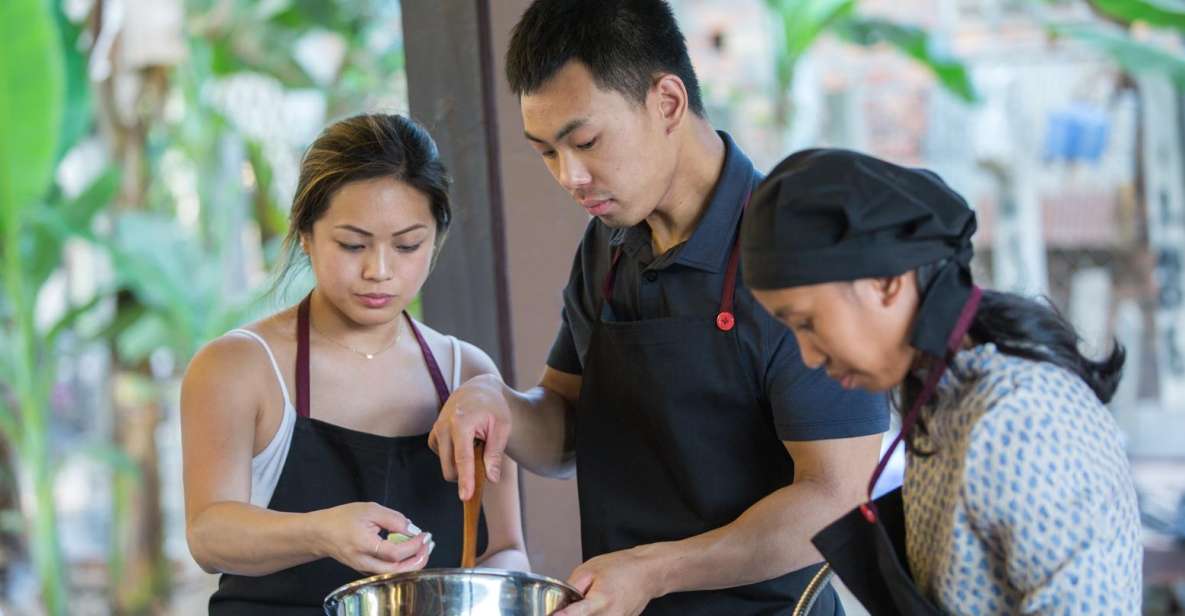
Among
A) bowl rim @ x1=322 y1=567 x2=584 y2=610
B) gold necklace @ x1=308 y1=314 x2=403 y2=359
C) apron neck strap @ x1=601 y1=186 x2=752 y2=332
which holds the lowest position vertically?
bowl rim @ x1=322 y1=567 x2=584 y2=610

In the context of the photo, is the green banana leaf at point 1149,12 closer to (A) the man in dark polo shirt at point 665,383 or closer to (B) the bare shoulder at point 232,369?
(A) the man in dark polo shirt at point 665,383

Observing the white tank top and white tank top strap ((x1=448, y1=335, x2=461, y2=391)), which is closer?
the white tank top

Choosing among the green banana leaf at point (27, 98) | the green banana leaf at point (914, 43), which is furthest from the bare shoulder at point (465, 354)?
the green banana leaf at point (914, 43)

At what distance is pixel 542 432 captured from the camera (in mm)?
1927

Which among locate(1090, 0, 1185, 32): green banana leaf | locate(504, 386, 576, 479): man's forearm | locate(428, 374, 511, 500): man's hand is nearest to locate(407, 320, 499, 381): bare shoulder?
locate(504, 386, 576, 479): man's forearm

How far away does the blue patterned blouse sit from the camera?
1091 millimetres

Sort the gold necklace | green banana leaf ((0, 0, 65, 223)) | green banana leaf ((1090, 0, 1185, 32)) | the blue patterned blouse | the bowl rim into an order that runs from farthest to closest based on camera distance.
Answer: green banana leaf ((1090, 0, 1185, 32))
green banana leaf ((0, 0, 65, 223))
the gold necklace
the bowl rim
the blue patterned blouse

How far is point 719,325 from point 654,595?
1.14 ft

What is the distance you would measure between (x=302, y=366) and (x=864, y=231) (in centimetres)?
101

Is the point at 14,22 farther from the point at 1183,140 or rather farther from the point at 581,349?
the point at 1183,140

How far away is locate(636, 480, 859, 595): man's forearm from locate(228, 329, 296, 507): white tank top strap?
581 mm

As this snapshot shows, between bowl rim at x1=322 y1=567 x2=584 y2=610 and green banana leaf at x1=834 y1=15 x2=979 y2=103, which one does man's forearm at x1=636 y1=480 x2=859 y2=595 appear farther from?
green banana leaf at x1=834 y1=15 x2=979 y2=103

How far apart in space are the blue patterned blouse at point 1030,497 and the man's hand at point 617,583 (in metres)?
0.40

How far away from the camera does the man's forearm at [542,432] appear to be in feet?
6.16
